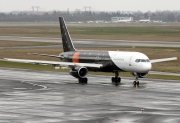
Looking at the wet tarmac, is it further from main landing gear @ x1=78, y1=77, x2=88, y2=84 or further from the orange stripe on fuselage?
the orange stripe on fuselage

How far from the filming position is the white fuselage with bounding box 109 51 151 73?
70.8 meters

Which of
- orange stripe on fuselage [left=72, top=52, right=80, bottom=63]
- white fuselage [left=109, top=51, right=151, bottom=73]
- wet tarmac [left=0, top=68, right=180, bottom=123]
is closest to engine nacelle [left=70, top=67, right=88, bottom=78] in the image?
wet tarmac [left=0, top=68, right=180, bottom=123]

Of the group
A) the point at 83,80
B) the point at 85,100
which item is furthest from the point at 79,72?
the point at 85,100

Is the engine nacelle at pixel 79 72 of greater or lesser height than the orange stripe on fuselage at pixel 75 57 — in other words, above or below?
below

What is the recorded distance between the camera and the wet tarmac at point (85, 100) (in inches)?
1817

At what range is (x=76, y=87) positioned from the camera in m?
69.0

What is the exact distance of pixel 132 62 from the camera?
71.4m

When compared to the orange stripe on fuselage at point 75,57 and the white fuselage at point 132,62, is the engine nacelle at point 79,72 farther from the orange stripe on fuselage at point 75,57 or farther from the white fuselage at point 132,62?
the orange stripe on fuselage at point 75,57

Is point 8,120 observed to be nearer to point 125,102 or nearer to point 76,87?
point 125,102

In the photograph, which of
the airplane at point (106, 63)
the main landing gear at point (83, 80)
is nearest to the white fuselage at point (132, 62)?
the airplane at point (106, 63)

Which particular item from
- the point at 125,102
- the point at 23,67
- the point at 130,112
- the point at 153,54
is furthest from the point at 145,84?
the point at 153,54

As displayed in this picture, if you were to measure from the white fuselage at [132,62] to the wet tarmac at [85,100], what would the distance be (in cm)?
212

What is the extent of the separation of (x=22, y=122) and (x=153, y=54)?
75.0 meters

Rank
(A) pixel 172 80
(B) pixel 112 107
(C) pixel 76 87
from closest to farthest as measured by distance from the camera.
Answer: (B) pixel 112 107
(C) pixel 76 87
(A) pixel 172 80
